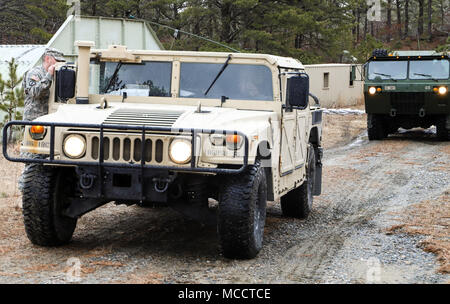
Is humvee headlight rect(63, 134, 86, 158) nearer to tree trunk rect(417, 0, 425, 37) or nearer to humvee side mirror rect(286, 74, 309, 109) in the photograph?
humvee side mirror rect(286, 74, 309, 109)

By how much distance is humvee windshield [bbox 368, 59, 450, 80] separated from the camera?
17.2 metres

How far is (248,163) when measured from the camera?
5.29m

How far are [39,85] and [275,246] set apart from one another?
307 cm

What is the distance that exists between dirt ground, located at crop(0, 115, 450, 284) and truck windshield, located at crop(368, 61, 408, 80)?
23.1 feet

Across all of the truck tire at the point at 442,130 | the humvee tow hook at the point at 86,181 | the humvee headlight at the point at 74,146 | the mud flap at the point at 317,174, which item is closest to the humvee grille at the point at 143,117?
the humvee headlight at the point at 74,146

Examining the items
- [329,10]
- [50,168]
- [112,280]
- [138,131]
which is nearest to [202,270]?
[112,280]

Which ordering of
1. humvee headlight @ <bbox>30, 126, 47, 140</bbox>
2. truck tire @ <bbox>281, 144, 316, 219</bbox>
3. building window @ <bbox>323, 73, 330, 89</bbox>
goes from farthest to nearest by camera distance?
1. building window @ <bbox>323, 73, 330, 89</bbox>
2. truck tire @ <bbox>281, 144, 316, 219</bbox>
3. humvee headlight @ <bbox>30, 126, 47, 140</bbox>

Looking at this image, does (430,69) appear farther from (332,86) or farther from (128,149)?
(128,149)

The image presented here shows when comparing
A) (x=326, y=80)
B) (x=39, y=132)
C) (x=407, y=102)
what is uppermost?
(x=326, y=80)

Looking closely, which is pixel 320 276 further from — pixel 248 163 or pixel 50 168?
pixel 50 168

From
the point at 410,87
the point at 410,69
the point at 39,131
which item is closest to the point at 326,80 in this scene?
the point at 410,69

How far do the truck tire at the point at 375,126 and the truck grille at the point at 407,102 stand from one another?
2.23ft

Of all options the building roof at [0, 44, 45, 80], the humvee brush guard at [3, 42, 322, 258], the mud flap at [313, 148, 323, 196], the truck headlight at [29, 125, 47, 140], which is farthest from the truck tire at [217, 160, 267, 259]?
the building roof at [0, 44, 45, 80]

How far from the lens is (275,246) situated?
6461 mm
